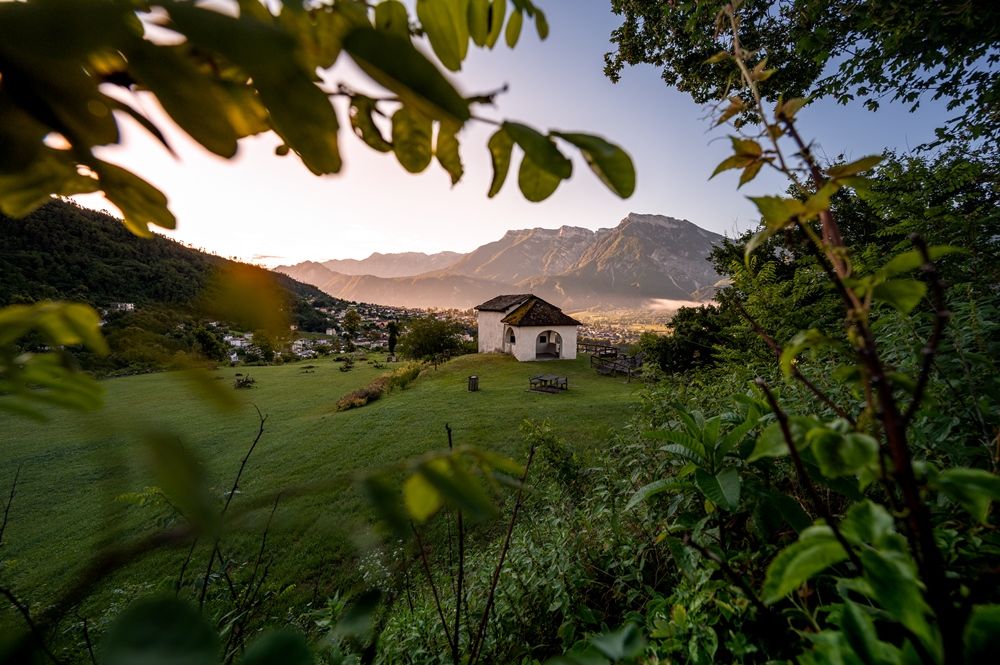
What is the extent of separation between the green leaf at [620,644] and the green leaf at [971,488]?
44 cm

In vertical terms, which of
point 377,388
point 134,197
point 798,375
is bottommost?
point 377,388

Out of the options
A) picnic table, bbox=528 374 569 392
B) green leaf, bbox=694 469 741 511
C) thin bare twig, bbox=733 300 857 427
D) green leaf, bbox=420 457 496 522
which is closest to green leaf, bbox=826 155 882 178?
thin bare twig, bbox=733 300 857 427

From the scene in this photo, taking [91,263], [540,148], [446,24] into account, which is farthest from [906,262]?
[91,263]

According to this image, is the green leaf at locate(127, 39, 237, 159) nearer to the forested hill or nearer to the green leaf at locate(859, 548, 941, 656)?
the forested hill

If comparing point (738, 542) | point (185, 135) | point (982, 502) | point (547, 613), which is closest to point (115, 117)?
point (185, 135)

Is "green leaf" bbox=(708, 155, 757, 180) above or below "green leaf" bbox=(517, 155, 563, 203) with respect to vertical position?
above

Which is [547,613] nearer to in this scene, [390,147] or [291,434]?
[390,147]

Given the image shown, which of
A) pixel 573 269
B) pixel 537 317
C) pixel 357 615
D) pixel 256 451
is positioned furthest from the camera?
pixel 573 269

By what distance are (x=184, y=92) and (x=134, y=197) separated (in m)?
0.27

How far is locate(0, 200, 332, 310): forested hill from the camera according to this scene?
2.55 ft

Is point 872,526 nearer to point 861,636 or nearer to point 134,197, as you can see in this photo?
point 861,636

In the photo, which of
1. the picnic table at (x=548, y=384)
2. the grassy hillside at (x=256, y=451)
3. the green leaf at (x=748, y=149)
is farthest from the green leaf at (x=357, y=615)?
the picnic table at (x=548, y=384)

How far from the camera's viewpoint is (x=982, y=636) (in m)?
0.53

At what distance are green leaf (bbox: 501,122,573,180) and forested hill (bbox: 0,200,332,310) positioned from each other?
1.77ft
